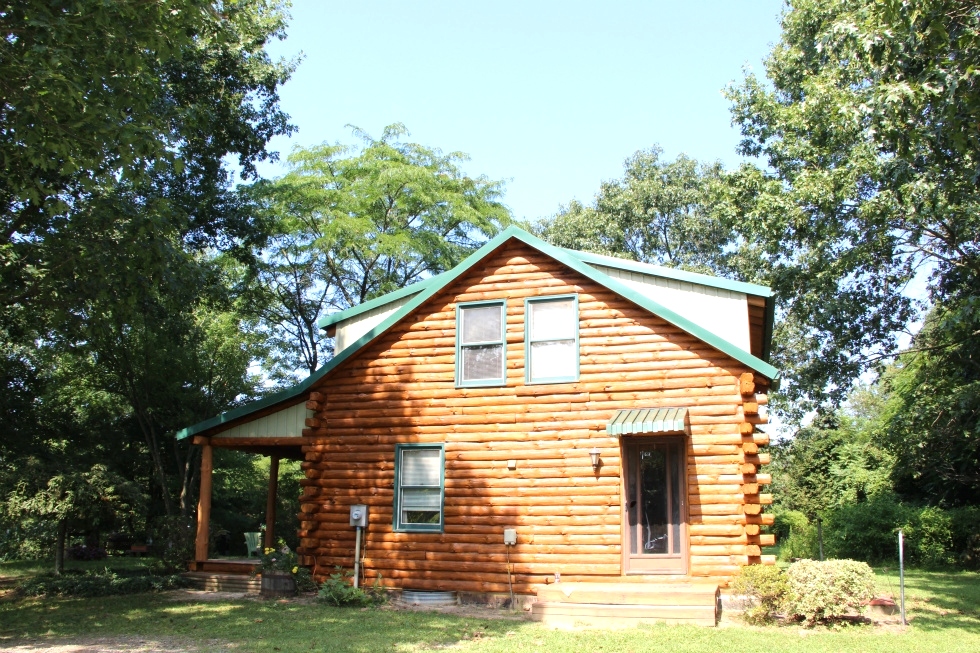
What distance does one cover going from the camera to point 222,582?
16234 millimetres

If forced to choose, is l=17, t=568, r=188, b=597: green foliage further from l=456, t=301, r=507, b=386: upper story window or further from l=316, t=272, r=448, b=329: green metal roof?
l=456, t=301, r=507, b=386: upper story window

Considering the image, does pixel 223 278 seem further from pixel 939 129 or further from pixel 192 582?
pixel 939 129

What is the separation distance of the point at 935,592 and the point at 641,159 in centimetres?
2448

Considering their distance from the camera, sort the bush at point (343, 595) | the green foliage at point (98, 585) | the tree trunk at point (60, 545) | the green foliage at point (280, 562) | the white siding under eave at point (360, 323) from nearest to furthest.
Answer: the bush at point (343, 595) < the green foliage at point (280, 562) < the green foliage at point (98, 585) < the tree trunk at point (60, 545) < the white siding under eave at point (360, 323)

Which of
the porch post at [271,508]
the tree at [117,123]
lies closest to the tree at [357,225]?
the tree at [117,123]

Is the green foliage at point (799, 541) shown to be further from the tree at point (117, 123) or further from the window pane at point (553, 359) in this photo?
the tree at point (117, 123)

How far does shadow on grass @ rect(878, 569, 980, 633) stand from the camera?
39.4 feet

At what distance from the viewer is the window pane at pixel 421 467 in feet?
48.5

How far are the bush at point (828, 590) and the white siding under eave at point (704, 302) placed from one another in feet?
14.0

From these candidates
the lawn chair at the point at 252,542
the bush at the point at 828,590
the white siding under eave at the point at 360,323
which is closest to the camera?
the bush at the point at 828,590

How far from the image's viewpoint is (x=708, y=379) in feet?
43.6

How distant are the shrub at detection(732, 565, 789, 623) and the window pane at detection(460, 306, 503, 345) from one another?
592 cm

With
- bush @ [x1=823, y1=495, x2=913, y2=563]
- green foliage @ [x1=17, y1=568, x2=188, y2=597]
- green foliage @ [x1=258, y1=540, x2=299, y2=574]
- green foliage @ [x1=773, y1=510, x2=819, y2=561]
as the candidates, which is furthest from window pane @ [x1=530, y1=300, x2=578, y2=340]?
bush @ [x1=823, y1=495, x2=913, y2=563]

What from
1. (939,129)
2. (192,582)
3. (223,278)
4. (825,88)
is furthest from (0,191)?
(825,88)
